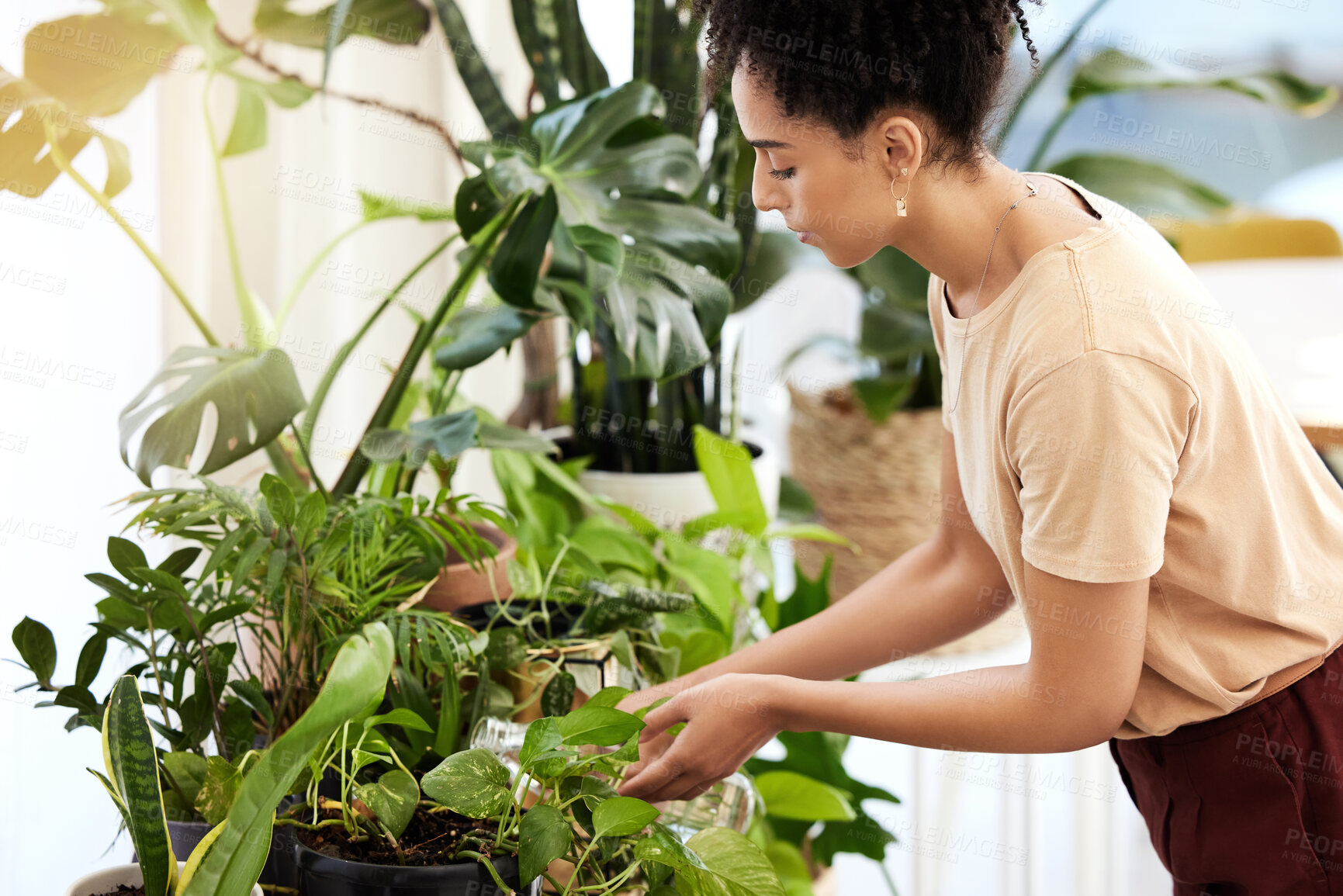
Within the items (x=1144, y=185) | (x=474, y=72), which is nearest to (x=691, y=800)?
(x=474, y=72)

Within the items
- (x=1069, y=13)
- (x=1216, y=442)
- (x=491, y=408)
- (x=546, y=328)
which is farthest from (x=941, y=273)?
(x=1069, y=13)

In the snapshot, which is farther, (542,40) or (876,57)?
(542,40)

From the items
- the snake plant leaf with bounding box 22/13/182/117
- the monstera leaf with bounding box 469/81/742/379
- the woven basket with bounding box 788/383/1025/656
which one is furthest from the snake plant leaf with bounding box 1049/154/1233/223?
the snake plant leaf with bounding box 22/13/182/117

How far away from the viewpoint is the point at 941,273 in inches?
33.6

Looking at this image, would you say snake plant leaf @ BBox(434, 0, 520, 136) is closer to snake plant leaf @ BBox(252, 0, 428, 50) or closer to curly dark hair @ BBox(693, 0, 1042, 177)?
snake plant leaf @ BBox(252, 0, 428, 50)

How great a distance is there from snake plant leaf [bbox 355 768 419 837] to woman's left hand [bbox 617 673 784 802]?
0.18 meters

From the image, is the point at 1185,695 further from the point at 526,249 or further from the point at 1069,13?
the point at 1069,13

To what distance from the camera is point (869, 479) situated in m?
2.22

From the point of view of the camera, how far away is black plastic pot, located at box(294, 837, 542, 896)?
0.62 m

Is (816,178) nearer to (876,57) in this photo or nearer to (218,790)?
(876,57)

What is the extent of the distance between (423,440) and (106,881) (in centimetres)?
43

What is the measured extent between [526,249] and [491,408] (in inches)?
40.5

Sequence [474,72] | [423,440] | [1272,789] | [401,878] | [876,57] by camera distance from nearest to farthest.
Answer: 1. [401,878]
2. [876,57]
3. [1272,789]
4. [423,440]
5. [474,72]

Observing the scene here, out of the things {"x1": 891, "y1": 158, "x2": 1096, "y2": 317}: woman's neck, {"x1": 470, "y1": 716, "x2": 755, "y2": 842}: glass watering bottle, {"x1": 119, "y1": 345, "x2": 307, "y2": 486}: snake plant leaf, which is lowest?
{"x1": 470, "y1": 716, "x2": 755, "y2": 842}: glass watering bottle
